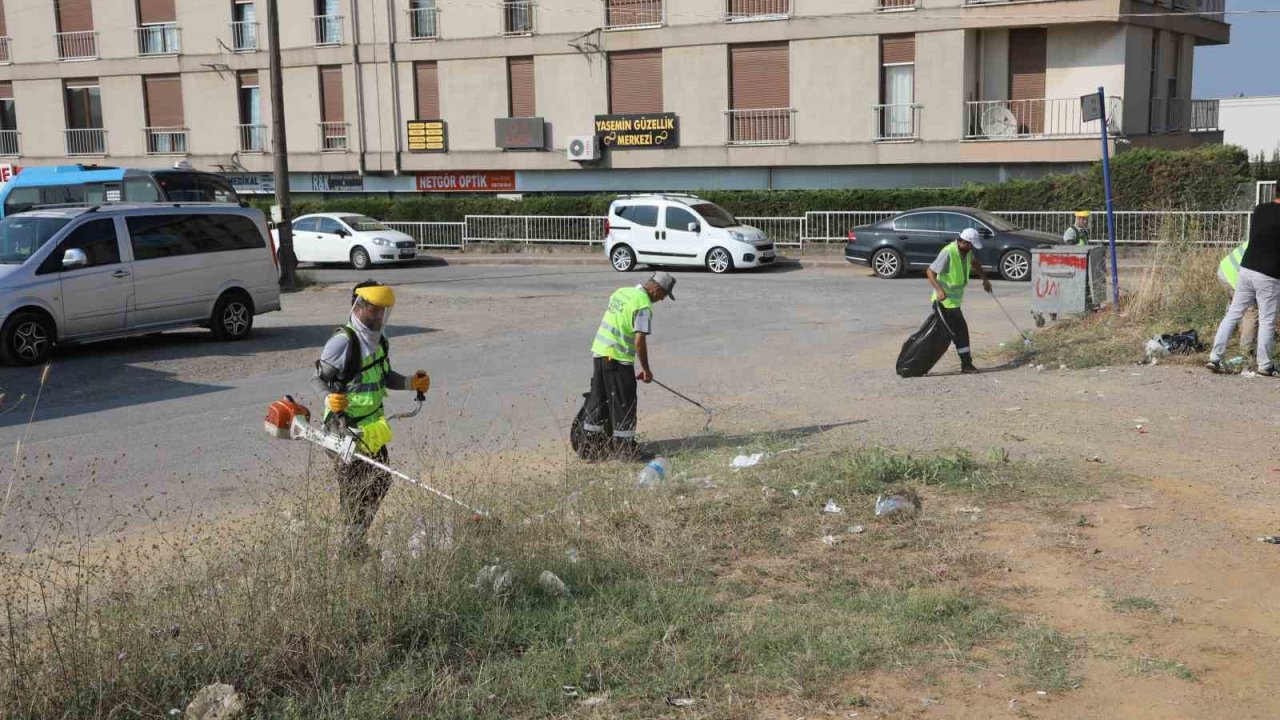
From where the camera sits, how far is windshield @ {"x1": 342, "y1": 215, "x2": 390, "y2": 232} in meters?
31.0

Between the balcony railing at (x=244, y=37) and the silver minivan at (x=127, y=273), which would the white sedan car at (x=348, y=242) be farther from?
→ the silver minivan at (x=127, y=273)

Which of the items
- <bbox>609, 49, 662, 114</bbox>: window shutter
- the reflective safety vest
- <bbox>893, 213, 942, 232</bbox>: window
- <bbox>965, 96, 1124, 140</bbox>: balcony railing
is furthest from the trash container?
<bbox>609, 49, 662, 114</bbox>: window shutter

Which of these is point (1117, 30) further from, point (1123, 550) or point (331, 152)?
point (1123, 550)

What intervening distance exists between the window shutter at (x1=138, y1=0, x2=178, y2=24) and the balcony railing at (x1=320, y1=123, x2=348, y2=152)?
21.7 ft

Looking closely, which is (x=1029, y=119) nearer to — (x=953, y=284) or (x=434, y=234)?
(x=434, y=234)

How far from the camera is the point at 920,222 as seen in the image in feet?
78.9

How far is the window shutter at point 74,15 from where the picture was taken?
41.4 metres

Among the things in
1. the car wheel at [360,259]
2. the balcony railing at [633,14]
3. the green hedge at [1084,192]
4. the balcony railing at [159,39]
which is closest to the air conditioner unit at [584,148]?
the balcony railing at [633,14]

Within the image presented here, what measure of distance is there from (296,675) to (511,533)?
1.62 meters

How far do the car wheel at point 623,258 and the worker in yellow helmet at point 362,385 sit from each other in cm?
2102

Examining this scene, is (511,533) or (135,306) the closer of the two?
(511,533)

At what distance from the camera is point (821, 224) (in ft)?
96.6

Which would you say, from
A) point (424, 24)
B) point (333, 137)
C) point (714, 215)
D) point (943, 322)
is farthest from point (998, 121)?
point (333, 137)

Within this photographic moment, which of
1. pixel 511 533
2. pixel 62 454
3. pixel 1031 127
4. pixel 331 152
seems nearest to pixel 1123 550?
pixel 511 533
